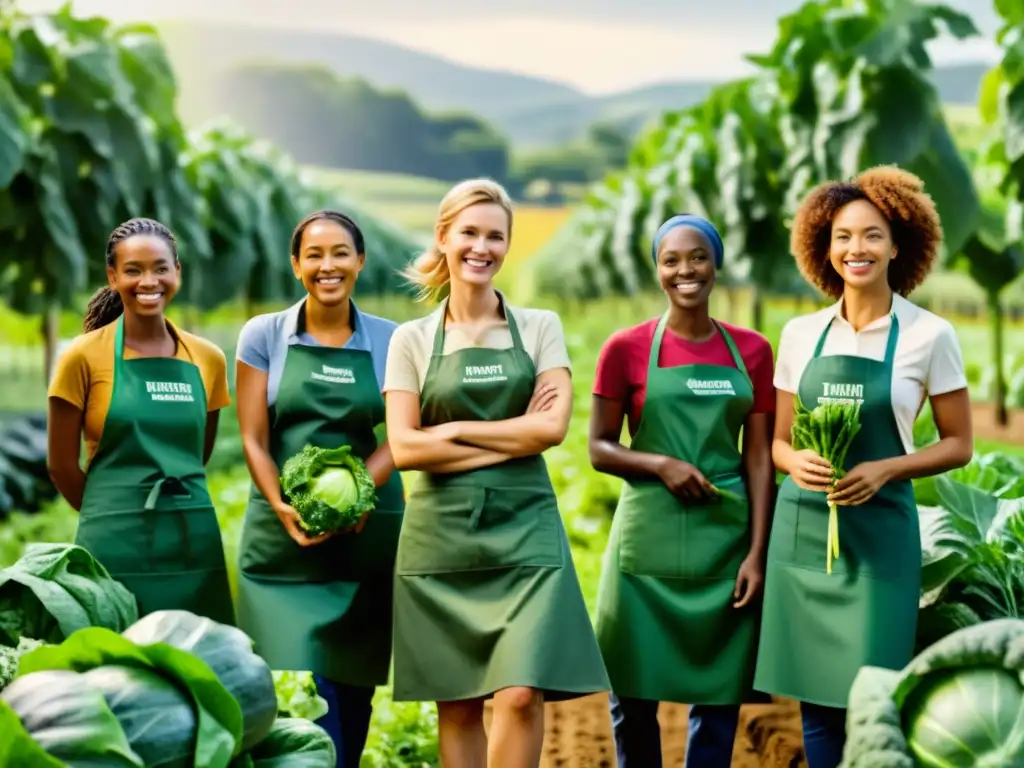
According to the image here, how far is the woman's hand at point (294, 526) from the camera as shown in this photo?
13.3 ft

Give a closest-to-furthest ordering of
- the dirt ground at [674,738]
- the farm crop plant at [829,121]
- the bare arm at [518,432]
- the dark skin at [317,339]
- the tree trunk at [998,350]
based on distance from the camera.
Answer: the bare arm at [518,432], the dark skin at [317,339], the dirt ground at [674,738], the farm crop plant at [829,121], the tree trunk at [998,350]

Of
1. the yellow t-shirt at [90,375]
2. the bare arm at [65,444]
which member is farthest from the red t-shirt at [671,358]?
the bare arm at [65,444]

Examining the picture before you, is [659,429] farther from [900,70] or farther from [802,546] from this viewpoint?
[900,70]

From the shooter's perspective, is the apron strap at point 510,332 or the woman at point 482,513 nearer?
the woman at point 482,513

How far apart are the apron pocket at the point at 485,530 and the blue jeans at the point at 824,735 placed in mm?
845

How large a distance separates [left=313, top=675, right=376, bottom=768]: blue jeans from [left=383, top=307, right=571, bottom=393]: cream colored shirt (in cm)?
110

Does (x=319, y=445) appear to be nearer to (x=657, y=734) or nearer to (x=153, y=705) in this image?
(x=657, y=734)

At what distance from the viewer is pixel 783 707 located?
5480mm

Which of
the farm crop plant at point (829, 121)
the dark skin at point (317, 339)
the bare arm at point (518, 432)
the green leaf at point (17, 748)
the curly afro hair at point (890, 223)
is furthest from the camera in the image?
the farm crop plant at point (829, 121)

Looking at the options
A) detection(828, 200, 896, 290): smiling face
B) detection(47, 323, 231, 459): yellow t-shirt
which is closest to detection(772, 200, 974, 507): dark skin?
detection(828, 200, 896, 290): smiling face

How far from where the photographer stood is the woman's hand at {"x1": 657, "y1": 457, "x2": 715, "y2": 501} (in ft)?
12.9

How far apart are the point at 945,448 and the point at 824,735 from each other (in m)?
0.86

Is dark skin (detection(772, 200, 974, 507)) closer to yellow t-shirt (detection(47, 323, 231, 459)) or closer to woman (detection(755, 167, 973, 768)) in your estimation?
woman (detection(755, 167, 973, 768))

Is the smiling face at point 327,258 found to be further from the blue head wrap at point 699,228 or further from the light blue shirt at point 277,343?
the blue head wrap at point 699,228
